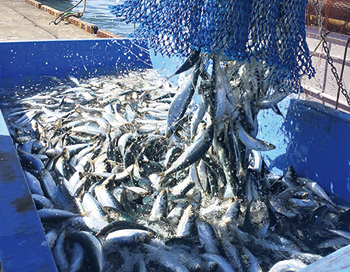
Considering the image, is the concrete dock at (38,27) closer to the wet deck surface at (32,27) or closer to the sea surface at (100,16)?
the wet deck surface at (32,27)

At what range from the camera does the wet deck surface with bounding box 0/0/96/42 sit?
9.95 meters

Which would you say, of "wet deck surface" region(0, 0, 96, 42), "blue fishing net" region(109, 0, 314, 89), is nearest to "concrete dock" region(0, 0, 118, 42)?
"wet deck surface" region(0, 0, 96, 42)

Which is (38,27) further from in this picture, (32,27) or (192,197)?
(192,197)

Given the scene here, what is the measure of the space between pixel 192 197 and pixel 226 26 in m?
1.76

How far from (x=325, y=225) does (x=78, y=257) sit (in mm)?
2504

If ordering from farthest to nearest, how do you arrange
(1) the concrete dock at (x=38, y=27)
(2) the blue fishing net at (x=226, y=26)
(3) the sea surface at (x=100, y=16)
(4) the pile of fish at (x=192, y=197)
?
(3) the sea surface at (x=100, y=16) < (1) the concrete dock at (x=38, y=27) < (4) the pile of fish at (x=192, y=197) < (2) the blue fishing net at (x=226, y=26)

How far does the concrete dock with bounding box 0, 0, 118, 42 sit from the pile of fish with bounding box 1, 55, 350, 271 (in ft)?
21.5

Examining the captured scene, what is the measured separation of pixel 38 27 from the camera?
37.1ft

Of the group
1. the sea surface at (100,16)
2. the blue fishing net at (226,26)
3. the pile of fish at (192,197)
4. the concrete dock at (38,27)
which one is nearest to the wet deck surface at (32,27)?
the concrete dock at (38,27)

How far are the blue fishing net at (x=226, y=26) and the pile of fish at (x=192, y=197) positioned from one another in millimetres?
214

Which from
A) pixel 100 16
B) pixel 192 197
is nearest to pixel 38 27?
pixel 100 16

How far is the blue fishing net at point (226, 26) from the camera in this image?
232cm

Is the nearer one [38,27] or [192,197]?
[192,197]

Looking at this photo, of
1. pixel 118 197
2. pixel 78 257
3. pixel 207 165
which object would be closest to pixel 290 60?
pixel 207 165
